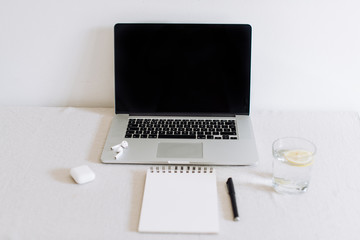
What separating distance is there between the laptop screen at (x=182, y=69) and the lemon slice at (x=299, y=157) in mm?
252

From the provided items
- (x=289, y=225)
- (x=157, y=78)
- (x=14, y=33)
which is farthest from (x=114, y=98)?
(x=289, y=225)

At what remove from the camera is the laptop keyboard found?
111cm

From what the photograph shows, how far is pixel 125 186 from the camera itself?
97cm

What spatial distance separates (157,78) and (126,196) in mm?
373

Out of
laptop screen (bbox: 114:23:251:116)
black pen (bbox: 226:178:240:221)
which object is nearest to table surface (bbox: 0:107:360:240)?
black pen (bbox: 226:178:240:221)

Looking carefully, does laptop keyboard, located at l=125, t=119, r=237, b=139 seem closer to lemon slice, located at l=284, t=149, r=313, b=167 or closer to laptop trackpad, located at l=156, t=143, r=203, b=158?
laptop trackpad, located at l=156, t=143, r=203, b=158

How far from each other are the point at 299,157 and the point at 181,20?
49cm

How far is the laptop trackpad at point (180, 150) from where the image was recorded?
1040 millimetres

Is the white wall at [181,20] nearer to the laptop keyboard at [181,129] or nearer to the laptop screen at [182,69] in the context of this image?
the laptop screen at [182,69]

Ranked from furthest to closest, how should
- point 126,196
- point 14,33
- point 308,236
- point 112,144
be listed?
point 14,33
point 112,144
point 126,196
point 308,236

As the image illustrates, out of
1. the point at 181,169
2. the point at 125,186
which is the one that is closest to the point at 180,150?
the point at 181,169

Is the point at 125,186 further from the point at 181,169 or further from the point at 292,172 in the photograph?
the point at 292,172

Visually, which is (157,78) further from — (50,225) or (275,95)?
(50,225)

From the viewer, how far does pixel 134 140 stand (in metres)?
1.10
